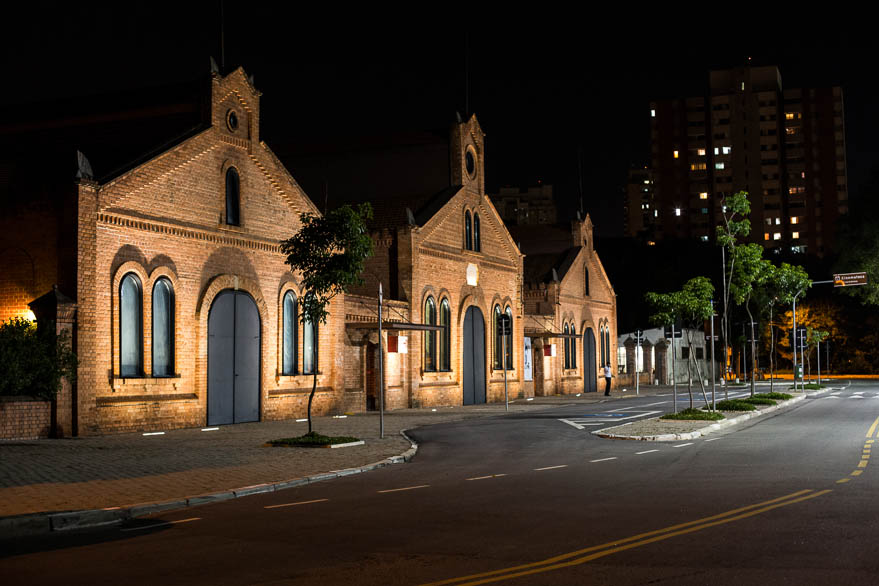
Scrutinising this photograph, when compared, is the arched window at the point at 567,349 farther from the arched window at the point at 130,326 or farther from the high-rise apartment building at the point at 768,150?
the high-rise apartment building at the point at 768,150

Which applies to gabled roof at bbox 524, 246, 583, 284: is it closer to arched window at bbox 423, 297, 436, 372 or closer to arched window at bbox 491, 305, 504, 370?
arched window at bbox 491, 305, 504, 370

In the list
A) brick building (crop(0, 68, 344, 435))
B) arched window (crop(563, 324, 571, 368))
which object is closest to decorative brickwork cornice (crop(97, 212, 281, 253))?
brick building (crop(0, 68, 344, 435))

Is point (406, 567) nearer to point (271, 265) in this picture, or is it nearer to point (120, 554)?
point (120, 554)

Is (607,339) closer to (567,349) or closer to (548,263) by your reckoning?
(548,263)

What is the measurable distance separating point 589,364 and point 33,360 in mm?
41635

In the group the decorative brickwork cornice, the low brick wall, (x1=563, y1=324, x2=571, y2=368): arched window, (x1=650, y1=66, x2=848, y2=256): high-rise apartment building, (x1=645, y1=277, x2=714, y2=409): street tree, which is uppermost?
(x1=650, y1=66, x2=848, y2=256): high-rise apartment building

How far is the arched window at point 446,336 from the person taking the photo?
39.7 m

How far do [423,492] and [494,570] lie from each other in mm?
5126

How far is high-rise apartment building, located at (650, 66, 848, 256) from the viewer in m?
152

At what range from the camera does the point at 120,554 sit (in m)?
8.88

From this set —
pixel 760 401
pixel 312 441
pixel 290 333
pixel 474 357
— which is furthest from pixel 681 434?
pixel 474 357

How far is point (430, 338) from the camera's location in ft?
127

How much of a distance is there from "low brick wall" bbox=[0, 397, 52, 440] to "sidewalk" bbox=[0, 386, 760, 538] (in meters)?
0.59

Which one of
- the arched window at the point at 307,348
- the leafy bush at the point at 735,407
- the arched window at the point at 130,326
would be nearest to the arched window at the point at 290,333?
the arched window at the point at 307,348
